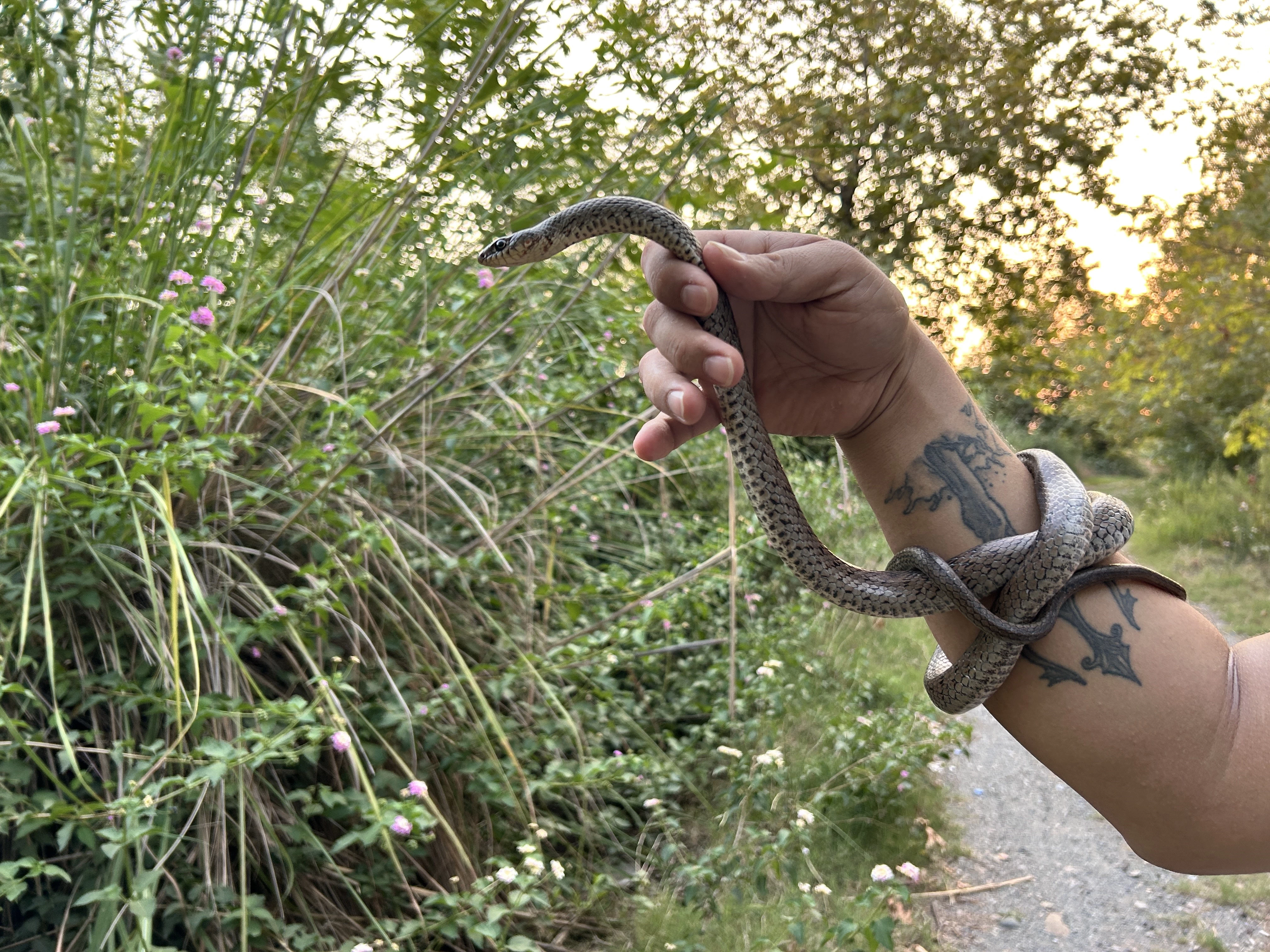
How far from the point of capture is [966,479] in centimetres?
135

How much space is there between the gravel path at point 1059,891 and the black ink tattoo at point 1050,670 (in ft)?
4.64

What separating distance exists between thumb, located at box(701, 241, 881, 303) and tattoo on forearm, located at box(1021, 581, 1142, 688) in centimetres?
57

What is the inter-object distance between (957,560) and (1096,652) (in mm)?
214

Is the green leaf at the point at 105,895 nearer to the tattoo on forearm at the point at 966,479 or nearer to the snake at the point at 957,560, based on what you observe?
the snake at the point at 957,560

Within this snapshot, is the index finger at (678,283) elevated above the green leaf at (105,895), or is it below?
above

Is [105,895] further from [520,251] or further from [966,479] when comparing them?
[966,479]

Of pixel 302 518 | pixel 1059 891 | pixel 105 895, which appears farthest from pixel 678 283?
pixel 1059 891

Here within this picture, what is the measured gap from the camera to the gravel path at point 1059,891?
2689 millimetres

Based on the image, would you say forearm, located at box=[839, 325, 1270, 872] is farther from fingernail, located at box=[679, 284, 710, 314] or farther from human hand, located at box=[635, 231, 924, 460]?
fingernail, located at box=[679, 284, 710, 314]

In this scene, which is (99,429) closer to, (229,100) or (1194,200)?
(229,100)

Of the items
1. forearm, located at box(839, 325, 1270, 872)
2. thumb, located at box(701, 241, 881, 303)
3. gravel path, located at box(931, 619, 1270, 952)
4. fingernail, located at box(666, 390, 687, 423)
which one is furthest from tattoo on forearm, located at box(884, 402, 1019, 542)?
gravel path, located at box(931, 619, 1270, 952)

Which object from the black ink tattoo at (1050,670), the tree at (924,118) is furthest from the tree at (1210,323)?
the black ink tattoo at (1050,670)

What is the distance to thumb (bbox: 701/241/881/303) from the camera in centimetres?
122

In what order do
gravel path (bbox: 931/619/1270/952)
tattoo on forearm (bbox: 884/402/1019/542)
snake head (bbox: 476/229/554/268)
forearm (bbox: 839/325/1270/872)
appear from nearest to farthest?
forearm (bbox: 839/325/1270/872)
tattoo on forearm (bbox: 884/402/1019/542)
snake head (bbox: 476/229/554/268)
gravel path (bbox: 931/619/1270/952)
